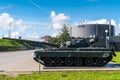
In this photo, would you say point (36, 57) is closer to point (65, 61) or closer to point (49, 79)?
point (65, 61)

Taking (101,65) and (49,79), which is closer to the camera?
(49,79)

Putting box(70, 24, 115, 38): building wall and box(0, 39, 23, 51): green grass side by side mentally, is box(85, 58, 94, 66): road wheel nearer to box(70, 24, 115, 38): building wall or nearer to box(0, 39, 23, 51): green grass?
box(0, 39, 23, 51): green grass

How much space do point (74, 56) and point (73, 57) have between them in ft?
0.80

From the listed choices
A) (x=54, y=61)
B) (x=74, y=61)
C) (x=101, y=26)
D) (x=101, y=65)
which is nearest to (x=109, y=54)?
(x=101, y=65)

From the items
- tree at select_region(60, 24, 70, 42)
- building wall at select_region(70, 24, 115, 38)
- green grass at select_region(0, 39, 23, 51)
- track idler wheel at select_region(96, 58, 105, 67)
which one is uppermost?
building wall at select_region(70, 24, 115, 38)

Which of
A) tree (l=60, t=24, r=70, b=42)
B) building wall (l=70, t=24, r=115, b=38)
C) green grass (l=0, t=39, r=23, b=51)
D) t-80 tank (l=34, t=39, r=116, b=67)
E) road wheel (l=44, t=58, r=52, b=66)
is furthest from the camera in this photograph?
building wall (l=70, t=24, r=115, b=38)

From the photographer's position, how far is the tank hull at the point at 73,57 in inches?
931

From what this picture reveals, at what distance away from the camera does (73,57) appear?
24.0 metres

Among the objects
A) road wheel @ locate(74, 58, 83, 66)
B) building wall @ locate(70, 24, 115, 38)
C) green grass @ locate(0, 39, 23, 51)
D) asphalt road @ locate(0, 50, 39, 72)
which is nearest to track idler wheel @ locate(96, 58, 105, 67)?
road wheel @ locate(74, 58, 83, 66)

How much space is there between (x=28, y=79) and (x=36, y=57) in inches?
311

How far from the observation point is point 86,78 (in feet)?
51.5

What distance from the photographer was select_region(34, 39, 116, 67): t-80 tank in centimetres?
2364

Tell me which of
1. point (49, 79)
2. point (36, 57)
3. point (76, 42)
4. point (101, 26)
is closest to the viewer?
point (49, 79)

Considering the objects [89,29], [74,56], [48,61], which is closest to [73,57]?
[74,56]
